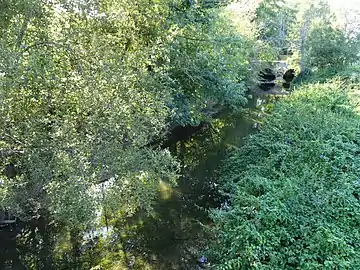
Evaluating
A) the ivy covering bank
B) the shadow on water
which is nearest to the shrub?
the shadow on water

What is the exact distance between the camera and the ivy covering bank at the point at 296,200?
5273 mm

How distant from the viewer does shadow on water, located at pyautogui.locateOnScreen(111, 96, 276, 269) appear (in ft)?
26.7


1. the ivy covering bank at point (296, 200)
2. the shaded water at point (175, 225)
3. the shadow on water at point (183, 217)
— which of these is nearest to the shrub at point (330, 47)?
the shadow on water at point (183, 217)

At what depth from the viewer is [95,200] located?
604 centimetres

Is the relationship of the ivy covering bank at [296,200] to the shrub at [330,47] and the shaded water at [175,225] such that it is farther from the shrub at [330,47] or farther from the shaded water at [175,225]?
the shrub at [330,47]

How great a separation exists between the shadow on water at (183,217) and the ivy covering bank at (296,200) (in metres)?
1.18

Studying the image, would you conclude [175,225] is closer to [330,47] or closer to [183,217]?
[183,217]

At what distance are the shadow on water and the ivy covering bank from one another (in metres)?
1.18

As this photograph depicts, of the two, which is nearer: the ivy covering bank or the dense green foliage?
the ivy covering bank

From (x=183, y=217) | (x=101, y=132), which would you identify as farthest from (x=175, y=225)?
(x=101, y=132)

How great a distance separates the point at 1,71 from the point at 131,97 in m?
2.36

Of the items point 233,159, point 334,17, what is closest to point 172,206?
point 233,159

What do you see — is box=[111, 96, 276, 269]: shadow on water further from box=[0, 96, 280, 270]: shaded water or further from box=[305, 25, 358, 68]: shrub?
box=[305, 25, 358, 68]: shrub

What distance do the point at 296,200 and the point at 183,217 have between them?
13.0 feet
